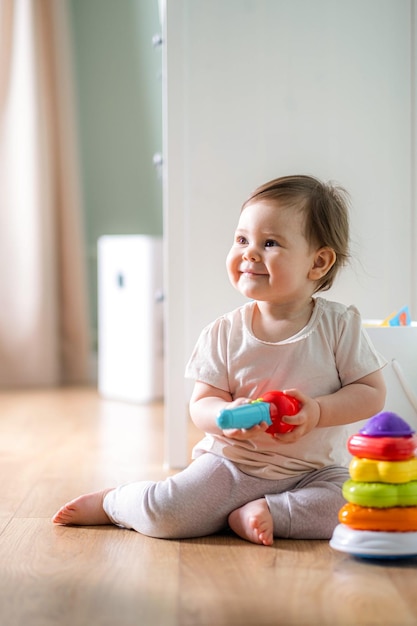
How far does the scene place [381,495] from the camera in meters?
1.12

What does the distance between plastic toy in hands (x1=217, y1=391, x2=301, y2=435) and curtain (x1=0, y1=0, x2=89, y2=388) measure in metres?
2.27

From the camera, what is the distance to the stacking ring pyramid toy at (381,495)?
3.60 ft

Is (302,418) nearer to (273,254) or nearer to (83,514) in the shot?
(273,254)

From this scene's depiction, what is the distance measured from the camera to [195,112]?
5.90 ft

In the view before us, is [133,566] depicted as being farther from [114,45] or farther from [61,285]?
[114,45]

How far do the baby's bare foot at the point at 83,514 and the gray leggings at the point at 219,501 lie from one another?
24mm

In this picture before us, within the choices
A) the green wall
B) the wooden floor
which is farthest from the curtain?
the wooden floor

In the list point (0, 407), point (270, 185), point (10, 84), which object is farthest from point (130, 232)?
point (270, 185)

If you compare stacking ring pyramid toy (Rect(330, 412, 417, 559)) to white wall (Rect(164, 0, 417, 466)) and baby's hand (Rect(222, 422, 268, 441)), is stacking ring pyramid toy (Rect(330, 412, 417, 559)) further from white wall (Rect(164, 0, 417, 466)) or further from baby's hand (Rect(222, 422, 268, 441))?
white wall (Rect(164, 0, 417, 466))

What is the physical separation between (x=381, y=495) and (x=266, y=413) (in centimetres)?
17

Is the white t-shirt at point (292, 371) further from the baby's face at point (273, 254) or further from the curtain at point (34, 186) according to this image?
the curtain at point (34, 186)

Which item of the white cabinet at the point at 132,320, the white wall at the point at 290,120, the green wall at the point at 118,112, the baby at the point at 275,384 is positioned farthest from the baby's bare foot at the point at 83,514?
the green wall at the point at 118,112

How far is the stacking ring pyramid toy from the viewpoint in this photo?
3.60 feet

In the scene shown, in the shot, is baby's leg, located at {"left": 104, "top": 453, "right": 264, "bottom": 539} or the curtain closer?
baby's leg, located at {"left": 104, "top": 453, "right": 264, "bottom": 539}
